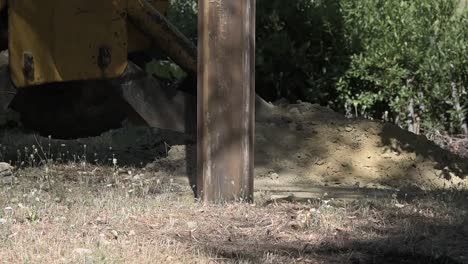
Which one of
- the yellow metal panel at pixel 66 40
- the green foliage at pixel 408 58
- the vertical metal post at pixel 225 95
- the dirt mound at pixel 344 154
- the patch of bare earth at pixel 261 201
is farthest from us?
the green foliage at pixel 408 58

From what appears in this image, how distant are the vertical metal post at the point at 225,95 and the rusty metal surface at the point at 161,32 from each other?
1033 millimetres

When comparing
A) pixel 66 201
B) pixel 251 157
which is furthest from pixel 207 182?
pixel 66 201

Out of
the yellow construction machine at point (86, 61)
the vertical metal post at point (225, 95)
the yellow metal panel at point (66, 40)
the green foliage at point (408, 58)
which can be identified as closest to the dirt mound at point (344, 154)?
the yellow construction machine at point (86, 61)

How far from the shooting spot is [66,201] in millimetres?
6523

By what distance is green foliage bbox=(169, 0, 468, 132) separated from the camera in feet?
37.0

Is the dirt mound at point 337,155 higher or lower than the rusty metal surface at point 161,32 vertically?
lower

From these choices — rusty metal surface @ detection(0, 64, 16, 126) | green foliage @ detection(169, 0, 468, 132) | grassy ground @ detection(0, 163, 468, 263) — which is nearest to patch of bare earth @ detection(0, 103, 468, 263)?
grassy ground @ detection(0, 163, 468, 263)

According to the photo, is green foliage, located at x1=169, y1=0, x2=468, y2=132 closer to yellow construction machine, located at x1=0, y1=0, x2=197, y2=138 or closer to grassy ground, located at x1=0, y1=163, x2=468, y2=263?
yellow construction machine, located at x1=0, y1=0, x2=197, y2=138

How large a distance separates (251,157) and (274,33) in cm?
491

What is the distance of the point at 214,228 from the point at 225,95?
1.13 meters

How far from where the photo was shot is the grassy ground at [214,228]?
5137 millimetres

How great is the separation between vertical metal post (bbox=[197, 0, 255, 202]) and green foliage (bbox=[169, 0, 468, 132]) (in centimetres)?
470

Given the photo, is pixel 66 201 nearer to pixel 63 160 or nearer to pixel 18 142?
pixel 63 160

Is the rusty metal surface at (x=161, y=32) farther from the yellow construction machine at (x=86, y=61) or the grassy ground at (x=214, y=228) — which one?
the grassy ground at (x=214, y=228)
